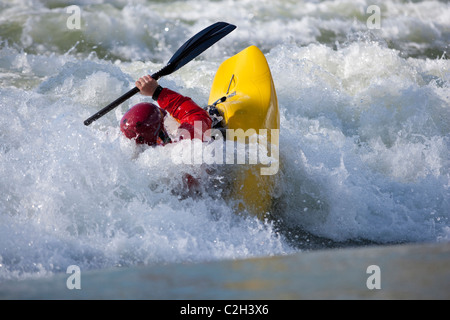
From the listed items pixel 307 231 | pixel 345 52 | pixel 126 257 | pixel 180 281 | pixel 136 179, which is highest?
pixel 345 52

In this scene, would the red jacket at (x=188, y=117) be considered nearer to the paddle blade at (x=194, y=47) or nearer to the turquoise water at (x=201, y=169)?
the turquoise water at (x=201, y=169)

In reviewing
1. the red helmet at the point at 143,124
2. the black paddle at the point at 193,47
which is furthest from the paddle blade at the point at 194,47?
the red helmet at the point at 143,124

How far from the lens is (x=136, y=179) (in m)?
4.03

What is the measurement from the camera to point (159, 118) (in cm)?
407

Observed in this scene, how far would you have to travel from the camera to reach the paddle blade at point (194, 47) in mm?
4719

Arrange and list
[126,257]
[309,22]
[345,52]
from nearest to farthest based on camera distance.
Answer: [126,257]
[345,52]
[309,22]

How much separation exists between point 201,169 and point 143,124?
1.50ft

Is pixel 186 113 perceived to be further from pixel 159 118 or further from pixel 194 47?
pixel 194 47

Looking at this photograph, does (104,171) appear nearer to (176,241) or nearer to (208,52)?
(176,241)

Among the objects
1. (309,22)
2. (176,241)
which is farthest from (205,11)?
(176,241)

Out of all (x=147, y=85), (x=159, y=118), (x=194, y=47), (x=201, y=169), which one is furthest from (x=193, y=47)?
(x=201, y=169)

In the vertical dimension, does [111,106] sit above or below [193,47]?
below

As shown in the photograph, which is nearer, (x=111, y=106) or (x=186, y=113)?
(x=186, y=113)
